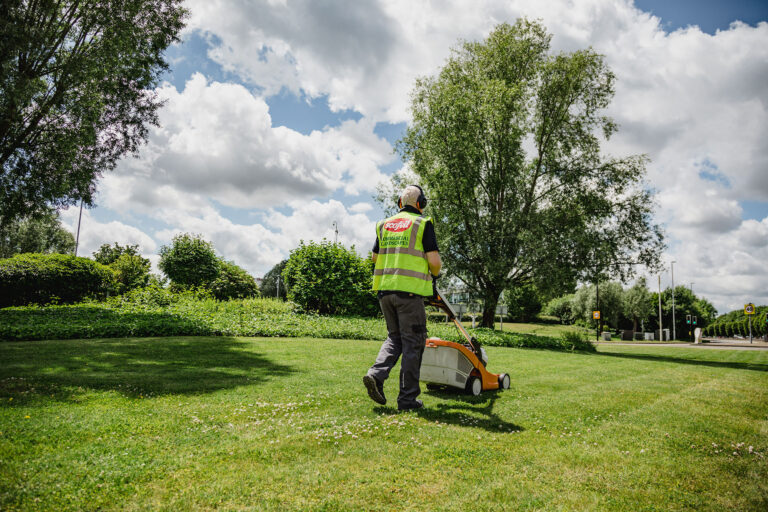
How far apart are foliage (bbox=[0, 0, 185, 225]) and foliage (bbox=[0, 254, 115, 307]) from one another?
18.8 feet

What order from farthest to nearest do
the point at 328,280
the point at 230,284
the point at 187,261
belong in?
the point at 230,284 → the point at 187,261 → the point at 328,280

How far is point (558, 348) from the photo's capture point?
19.3m

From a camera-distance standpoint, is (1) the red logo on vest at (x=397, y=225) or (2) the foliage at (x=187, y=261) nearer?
(1) the red logo on vest at (x=397, y=225)

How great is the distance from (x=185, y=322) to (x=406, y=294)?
35.2 feet

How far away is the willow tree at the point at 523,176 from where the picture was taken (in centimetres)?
2056

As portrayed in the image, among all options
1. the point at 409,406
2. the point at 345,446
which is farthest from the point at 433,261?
the point at 345,446

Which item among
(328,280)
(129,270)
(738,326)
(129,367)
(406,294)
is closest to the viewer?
(406,294)

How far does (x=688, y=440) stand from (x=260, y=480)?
425 cm

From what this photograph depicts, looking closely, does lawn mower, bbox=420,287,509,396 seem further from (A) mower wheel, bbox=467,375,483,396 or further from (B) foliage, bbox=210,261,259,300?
(B) foliage, bbox=210,261,259,300

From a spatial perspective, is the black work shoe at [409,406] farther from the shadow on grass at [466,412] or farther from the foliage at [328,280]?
the foliage at [328,280]

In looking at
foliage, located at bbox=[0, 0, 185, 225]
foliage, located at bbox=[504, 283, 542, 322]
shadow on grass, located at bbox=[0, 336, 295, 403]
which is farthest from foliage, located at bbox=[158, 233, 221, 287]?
foliage, located at bbox=[504, 283, 542, 322]

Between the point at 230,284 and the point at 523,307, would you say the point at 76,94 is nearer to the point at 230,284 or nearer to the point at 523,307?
the point at 230,284

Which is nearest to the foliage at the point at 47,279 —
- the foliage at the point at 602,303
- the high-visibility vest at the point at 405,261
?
the high-visibility vest at the point at 405,261

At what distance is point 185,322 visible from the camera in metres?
13.2
